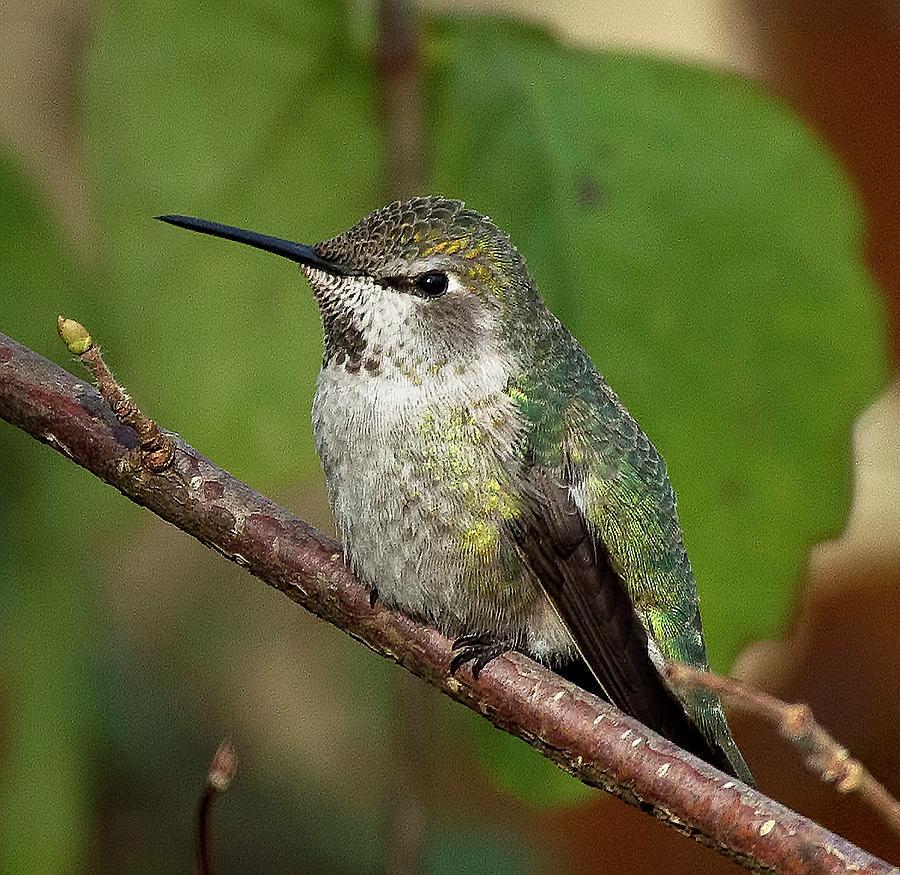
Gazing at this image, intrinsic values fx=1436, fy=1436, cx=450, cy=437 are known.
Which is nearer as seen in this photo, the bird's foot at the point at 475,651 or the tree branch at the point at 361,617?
the tree branch at the point at 361,617

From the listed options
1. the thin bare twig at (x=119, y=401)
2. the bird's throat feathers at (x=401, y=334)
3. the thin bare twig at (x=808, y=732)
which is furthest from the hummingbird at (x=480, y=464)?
the thin bare twig at (x=808, y=732)

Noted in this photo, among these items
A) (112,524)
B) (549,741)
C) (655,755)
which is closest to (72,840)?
(112,524)

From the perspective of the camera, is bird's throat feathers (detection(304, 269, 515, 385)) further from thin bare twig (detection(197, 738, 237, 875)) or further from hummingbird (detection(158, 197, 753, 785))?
thin bare twig (detection(197, 738, 237, 875))

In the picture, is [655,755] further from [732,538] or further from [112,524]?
[112,524]

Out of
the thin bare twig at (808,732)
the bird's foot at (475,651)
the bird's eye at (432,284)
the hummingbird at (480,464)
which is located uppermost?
the thin bare twig at (808,732)

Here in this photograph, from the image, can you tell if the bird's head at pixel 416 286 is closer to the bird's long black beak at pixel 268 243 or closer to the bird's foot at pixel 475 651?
the bird's long black beak at pixel 268 243

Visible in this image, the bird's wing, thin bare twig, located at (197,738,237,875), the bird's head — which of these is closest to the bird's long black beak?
the bird's head
